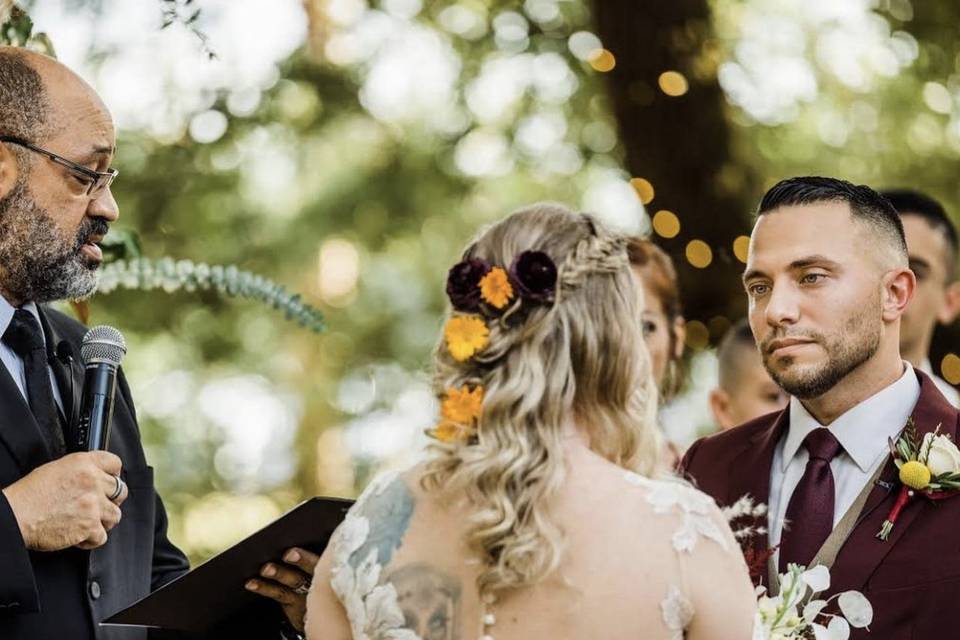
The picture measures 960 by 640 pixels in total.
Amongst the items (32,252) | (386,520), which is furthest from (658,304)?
(386,520)

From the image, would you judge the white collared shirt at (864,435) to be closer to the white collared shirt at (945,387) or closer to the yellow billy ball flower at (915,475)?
the yellow billy ball flower at (915,475)

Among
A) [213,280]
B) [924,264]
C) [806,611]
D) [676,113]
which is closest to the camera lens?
[806,611]

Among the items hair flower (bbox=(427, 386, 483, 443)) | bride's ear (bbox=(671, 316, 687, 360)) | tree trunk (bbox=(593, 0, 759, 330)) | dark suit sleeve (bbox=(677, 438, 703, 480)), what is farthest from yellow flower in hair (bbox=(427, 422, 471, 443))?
tree trunk (bbox=(593, 0, 759, 330))

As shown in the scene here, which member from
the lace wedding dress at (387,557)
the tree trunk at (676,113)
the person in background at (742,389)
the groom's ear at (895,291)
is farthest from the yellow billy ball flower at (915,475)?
the tree trunk at (676,113)

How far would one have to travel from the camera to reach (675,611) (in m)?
2.66

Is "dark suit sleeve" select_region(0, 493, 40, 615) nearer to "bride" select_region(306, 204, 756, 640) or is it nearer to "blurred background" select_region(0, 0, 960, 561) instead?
"bride" select_region(306, 204, 756, 640)

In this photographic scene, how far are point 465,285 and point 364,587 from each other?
2.11 feet

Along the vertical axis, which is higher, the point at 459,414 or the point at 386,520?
the point at 459,414

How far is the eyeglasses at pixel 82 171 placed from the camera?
3.70 metres

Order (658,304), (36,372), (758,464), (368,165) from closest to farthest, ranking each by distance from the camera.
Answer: (36,372)
(758,464)
(658,304)
(368,165)

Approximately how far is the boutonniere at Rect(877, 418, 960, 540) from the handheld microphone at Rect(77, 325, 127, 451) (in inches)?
78.4

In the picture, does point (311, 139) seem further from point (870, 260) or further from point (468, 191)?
point (870, 260)

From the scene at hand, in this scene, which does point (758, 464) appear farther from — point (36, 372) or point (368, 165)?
point (368, 165)

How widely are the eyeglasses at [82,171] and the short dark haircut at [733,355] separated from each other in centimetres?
333
